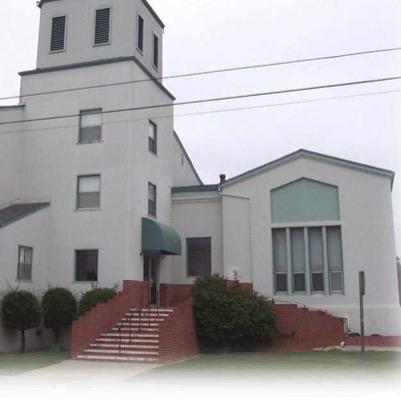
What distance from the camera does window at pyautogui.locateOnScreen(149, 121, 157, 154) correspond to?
25.8m

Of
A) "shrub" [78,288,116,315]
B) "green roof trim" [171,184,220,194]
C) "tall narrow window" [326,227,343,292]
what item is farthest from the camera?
"green roof trim" [171,184,220,194]

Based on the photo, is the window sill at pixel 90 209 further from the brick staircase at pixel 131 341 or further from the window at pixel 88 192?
the brick staircase at pixel 131 341

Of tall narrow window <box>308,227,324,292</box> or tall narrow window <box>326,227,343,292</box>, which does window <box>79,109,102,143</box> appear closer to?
tall narrow window <box>308,227,324,292</box>

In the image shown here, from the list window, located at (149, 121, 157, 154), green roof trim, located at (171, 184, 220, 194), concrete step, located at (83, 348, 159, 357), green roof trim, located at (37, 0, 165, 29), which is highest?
green roof trim, located at (37, 0, 165, 29)

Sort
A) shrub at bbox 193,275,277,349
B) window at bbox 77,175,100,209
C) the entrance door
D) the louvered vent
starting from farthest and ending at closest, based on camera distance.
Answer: the louvered vent → the entrance door → window at bbox 77,175,100,209 → shrub at bbox 193,275,277,349

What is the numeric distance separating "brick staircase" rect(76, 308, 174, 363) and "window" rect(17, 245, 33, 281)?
14.7 feet

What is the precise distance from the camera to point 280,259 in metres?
25.1

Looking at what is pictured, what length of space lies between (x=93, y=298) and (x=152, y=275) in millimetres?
4203

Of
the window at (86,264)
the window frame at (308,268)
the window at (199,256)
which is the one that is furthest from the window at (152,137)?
the window frame at (308,268)

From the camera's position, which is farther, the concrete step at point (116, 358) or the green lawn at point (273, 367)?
the concrete step at point (116, 358)

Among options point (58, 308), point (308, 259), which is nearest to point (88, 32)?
point (58, 308)

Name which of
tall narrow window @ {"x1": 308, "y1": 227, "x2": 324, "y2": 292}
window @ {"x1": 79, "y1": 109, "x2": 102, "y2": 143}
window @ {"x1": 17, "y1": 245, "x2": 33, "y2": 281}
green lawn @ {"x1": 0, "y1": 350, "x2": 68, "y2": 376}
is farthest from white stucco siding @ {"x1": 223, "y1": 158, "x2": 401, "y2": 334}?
green lawn @ {"x1": 0, "y1": 350, "x2": 68, "y2": 376}

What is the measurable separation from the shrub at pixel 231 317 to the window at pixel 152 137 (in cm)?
755

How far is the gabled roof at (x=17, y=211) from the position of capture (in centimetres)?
2165
